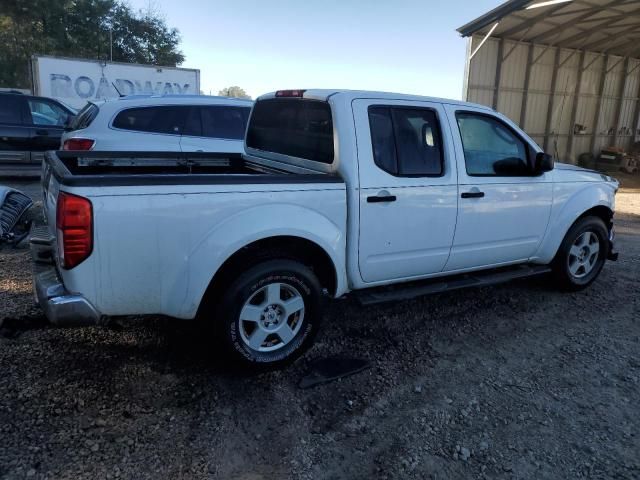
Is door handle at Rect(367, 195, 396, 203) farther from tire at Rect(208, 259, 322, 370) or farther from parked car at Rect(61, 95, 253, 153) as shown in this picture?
parked car at Rect(61, 95, 253, 153)

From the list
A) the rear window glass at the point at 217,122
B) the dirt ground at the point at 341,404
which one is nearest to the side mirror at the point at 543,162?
the dirt ground at the point at 341,404

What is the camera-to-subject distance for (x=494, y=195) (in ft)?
14.0

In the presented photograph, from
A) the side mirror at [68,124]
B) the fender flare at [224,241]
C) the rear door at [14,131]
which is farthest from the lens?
the rear door at [14,131]

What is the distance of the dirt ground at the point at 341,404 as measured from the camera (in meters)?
2.60

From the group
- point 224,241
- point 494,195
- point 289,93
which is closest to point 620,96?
point 494,195

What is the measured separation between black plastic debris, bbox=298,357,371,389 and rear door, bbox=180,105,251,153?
4632 millimetres

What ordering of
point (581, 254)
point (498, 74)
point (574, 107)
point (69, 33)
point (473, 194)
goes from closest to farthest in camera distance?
point (473, 194), point (581, 254), point (498, 74), point (574, 107), point (69, 33)

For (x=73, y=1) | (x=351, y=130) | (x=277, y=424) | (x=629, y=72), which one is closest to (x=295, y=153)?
(x=351, y=130)

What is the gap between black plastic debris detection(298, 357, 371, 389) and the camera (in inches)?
133

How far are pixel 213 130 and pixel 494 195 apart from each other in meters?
4.82

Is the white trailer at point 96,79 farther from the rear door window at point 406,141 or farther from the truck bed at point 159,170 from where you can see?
the rear door window at point 406,141

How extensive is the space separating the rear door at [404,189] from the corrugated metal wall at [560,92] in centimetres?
1456

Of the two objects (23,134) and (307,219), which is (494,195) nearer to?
(307,219)

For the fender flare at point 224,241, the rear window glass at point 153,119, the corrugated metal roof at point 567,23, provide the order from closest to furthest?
the fender flare at point 224,241 → the rear window glass at point 153,119 → the corrugated metal roof at point 567,23
